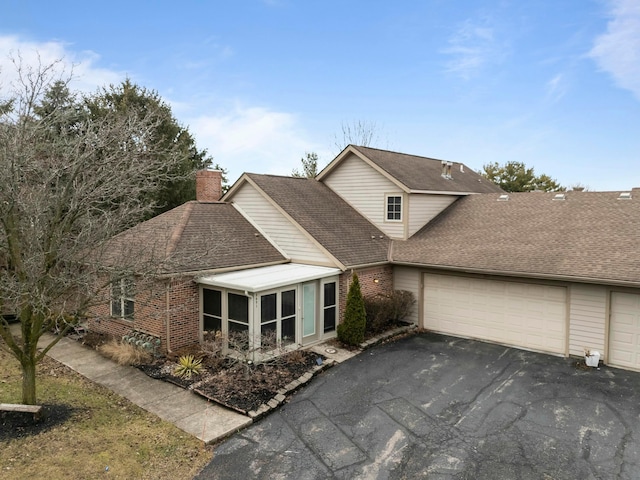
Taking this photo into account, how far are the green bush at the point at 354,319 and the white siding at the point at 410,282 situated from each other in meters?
3.05

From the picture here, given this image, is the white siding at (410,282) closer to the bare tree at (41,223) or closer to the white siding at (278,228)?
the white siding at (278,228)

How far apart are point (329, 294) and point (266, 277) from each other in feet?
7.80

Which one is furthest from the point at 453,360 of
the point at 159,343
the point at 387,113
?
the point at 387,113

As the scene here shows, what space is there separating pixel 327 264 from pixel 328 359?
3.33 metres

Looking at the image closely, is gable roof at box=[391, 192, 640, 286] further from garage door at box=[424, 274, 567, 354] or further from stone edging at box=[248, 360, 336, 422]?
stone edging at box=[248, 360, 336, 422]

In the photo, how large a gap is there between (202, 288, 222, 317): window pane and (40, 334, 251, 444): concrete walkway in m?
2.51

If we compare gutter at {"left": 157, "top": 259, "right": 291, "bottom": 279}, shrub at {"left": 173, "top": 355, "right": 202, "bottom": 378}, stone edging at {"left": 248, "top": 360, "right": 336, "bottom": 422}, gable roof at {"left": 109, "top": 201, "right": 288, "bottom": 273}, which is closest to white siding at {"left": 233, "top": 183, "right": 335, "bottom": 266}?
gable roof at {"left": 109, "top": 201, "right": 288, "bottom": 273}

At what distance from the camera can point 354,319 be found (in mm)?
12977

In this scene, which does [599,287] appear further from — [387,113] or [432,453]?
[387,113]

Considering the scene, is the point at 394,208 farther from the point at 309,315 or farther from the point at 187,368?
the point at 187,368

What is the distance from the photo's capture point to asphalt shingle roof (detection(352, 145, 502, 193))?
17.5 meters

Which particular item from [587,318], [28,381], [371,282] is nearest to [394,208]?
[371,282]

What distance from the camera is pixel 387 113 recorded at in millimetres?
30875

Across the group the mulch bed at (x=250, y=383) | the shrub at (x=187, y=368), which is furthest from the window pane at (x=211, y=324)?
the mulch bed at (x=250, y=383)
